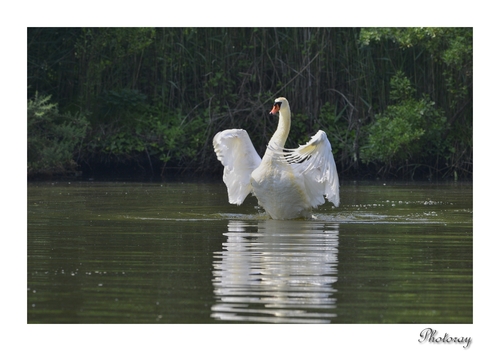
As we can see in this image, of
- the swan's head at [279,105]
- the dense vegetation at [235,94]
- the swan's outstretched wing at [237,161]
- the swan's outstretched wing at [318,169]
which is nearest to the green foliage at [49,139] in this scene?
the dense vegetation at [235,94]

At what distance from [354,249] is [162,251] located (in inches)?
70.6

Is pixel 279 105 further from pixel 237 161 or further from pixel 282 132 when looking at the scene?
pixel 237 161

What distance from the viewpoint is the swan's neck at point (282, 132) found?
1276cm

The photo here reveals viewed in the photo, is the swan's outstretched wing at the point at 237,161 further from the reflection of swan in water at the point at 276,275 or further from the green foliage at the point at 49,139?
the green foliage at the point at 49,139

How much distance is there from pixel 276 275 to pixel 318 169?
4618 mm

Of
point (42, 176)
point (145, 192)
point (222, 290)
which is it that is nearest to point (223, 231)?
point (222, 290)

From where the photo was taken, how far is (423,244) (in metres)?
10.0

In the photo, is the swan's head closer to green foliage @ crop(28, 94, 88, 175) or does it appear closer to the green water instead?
the green water

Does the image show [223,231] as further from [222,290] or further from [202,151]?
[202,151]

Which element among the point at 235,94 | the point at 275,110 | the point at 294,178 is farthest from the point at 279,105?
the point at 235,94

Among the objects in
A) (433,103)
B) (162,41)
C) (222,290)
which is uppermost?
(162,41)

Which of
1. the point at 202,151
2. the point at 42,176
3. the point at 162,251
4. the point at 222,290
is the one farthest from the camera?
the point at 202,151

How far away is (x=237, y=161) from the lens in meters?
13.6

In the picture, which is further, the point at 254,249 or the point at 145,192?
the point at 145,192
